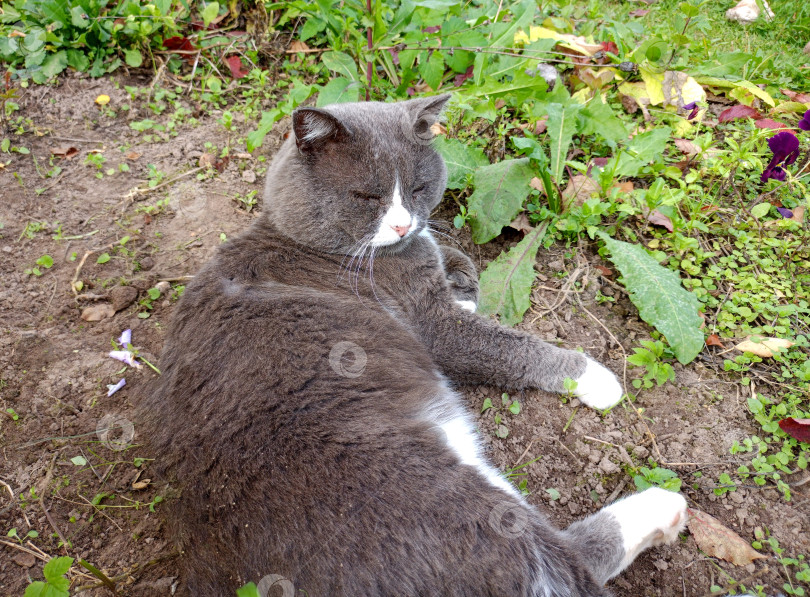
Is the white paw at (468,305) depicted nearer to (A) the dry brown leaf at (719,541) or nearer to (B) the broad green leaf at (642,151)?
(B) the broad green leaf at (642,151)

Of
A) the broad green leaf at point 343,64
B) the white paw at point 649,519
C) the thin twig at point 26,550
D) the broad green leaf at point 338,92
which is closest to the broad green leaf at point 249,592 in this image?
the thin twig at point 26,550

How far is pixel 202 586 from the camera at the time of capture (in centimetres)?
172

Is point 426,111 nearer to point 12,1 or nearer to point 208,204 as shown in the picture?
point 208,204

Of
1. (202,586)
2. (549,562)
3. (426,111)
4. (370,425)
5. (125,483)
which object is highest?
(426,111)

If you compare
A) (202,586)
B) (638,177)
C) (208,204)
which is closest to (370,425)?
(202,586)

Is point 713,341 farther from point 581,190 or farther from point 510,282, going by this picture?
point 581,190

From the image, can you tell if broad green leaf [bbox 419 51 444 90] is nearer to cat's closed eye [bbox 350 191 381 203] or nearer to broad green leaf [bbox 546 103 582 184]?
broad green leaf [bbox 546 103 582 184]

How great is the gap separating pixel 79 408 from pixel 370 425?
1456 mm

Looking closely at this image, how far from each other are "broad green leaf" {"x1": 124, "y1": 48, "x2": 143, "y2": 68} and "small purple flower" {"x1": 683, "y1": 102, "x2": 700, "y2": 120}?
12.3 ft

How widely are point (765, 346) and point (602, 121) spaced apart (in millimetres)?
1448

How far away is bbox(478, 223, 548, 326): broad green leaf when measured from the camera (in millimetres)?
2828
